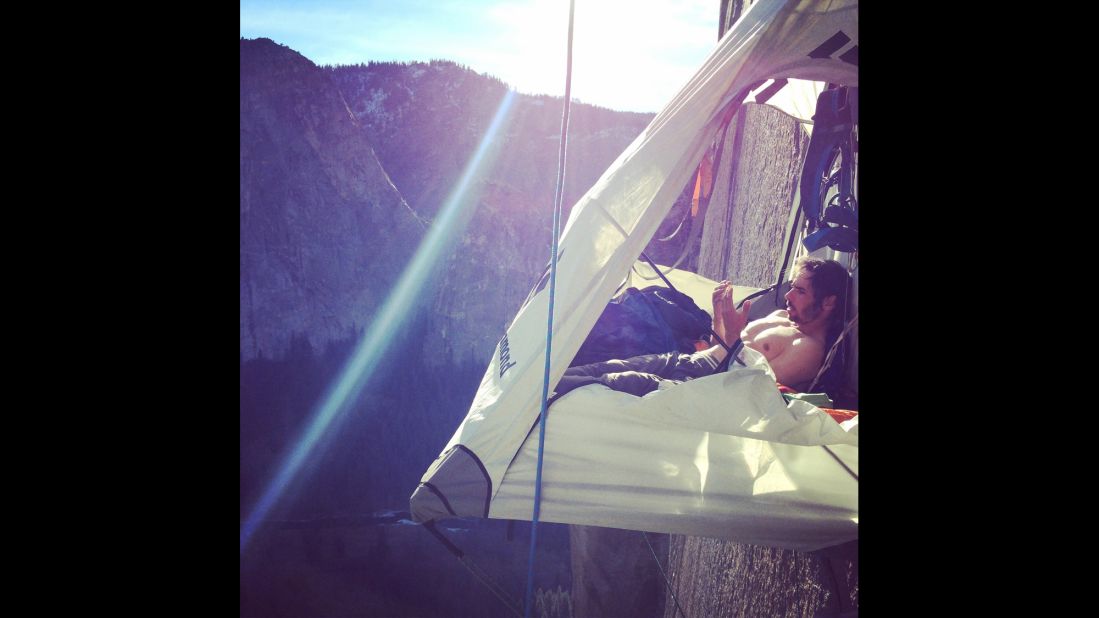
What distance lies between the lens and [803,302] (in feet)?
8.50

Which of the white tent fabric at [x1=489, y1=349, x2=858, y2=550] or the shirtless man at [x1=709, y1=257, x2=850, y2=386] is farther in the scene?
the shirtless man at [x1=709, y1=257, x2=850, y2=386]

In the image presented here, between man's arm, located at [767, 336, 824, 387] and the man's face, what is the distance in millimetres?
76

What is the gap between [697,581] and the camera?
4.35 meters

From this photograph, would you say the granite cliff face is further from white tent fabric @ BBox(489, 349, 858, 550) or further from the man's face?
white tent fabric @ BBox(489, 349, 858, 550)

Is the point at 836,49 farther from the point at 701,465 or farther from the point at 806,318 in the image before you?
the point at 701,465

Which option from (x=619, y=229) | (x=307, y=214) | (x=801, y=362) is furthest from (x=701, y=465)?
(x=307, y=214)

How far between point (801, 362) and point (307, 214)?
661 inches

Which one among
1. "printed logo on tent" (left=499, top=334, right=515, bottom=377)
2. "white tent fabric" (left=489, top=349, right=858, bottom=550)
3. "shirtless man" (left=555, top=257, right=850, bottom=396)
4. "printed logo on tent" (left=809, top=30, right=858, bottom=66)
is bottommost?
"white tent fabric" (left=489, top=349, right=858, bottom=550)

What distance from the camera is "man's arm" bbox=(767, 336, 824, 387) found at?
2.56 metres

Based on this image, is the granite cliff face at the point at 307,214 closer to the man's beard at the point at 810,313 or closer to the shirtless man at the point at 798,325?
the shirtless man at the point at 798,325

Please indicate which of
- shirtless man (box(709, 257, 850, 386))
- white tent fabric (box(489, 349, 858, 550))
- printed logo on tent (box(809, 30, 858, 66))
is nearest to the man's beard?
shirtless man (box(709, 257, 850, 386))
